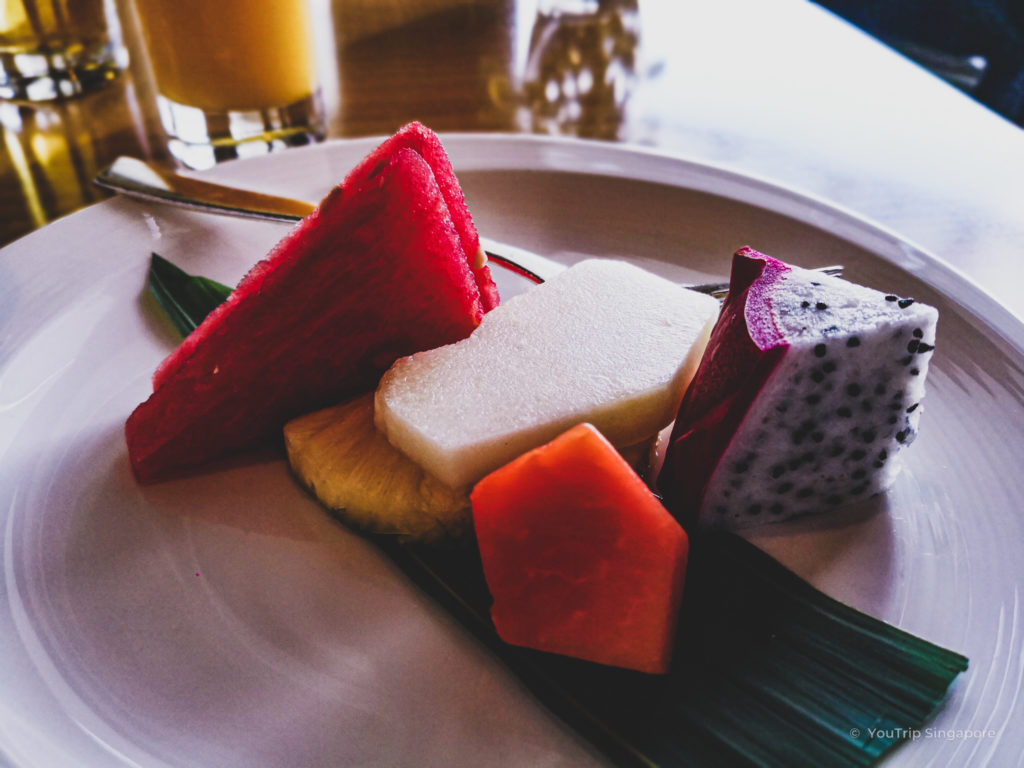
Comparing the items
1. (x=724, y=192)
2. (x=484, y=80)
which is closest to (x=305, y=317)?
(x=724, y=192)

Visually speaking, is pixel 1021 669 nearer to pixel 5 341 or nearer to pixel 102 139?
pixel 5 341

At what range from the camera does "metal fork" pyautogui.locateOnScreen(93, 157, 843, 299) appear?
38.6 inches

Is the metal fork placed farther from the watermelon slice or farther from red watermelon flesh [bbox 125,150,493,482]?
the watermelon slice

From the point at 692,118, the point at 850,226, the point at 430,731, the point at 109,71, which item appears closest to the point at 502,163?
the point at 850,226

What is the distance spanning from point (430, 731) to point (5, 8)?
1.41 m

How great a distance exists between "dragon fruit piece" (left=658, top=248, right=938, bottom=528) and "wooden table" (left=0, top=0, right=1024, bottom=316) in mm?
506

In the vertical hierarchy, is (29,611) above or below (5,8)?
below

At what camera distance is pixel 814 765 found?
512 millimetres

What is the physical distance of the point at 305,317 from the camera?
73 centimetres

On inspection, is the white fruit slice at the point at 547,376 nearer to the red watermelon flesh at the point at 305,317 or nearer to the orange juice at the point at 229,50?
the red watermelon flesh at the point at 305,317

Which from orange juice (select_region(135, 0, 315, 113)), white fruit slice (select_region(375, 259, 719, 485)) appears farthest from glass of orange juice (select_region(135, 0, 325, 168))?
white fruit slice (select_region(375, 259, 719, 485))

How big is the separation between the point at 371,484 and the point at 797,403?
1.19 feet

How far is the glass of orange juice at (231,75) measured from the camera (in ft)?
3.77

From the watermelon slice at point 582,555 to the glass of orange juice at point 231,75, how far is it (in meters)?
0.90
